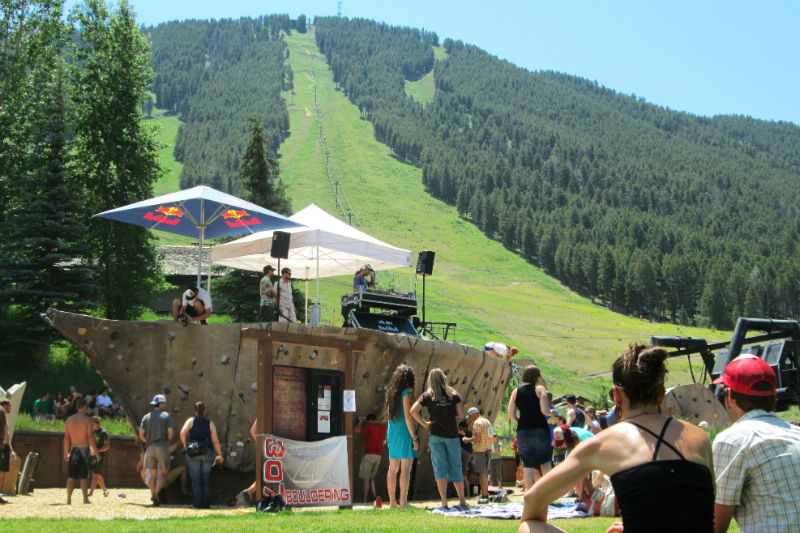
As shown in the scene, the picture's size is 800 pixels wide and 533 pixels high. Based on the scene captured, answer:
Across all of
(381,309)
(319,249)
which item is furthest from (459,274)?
(381,309)

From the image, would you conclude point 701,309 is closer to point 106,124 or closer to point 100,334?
point 106,124

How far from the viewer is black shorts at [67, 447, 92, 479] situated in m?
11.9

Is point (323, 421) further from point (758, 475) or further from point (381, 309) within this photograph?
point (758, 475)

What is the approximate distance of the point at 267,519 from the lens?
8688 mm

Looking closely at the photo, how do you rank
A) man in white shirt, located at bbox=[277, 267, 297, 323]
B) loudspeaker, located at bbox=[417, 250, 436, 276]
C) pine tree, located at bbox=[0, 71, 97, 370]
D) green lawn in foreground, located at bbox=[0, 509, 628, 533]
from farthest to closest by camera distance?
pine tree, located at bbox=[0, 71, 97, 370] < loudspeaker, located at bbox=[417, 250, 436, 276] < man in white shirt, located at bbox=[277, 267, 297, 323] < green lawn in foreground, located at bbox=[0, 509, 628, 533]

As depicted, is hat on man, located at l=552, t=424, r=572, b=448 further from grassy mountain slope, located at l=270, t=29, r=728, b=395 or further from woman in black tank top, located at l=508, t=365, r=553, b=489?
grassy mountain slope, located at l=270, t=29, r=728, b=395

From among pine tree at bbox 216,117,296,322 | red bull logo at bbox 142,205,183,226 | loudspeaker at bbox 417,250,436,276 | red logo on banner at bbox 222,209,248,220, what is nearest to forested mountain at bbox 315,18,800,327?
pine tree at bbox 216,117,296,322

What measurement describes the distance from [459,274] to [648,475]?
3677 inches

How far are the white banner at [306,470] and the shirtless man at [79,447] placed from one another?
361cm

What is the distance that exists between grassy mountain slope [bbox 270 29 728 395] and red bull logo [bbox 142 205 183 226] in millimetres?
6043

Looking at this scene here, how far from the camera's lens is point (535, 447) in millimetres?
9578

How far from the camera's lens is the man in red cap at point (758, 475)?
3.71 m

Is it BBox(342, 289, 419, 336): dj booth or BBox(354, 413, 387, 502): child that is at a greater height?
BBox(342, 289, 419, 336): dj booth

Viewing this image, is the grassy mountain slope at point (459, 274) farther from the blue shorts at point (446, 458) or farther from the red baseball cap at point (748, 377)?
the red baseball cap at point (748, 377)
